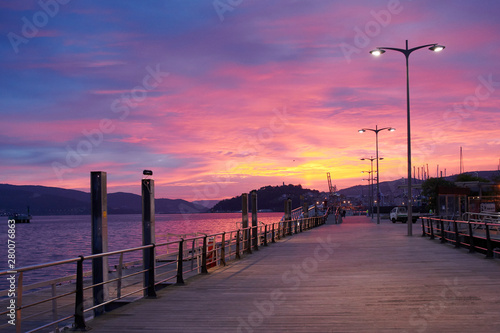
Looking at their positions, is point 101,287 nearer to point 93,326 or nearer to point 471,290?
point 93,326

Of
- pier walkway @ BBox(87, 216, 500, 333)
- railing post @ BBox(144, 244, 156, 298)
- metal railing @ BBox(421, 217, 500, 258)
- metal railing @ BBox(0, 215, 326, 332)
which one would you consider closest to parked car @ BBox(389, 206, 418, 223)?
metal railing @ BBox(421, 217, 500, 258)

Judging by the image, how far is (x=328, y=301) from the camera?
29.4 feet

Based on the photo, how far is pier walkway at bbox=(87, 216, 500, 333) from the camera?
7129 millimetres

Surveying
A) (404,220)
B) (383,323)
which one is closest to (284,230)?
(383,323)

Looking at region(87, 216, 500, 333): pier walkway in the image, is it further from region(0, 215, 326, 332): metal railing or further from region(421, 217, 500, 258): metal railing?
region(421, 217, 500, 258): metal railing

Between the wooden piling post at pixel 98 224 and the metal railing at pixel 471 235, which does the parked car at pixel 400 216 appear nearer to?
the metal railing at pixel 471 235

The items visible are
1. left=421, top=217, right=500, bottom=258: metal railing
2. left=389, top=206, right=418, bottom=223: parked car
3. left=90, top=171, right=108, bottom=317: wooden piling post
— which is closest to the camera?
left=90, top=171, right=108, bottom=317: wooden piling post

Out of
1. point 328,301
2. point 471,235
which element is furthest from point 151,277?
point 471,235

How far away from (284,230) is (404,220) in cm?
3441

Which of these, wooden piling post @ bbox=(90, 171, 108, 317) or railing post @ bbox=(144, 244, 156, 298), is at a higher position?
wooden piling post @ bbox=(90, 171, 108, 317)

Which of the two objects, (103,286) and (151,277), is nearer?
(103,286)

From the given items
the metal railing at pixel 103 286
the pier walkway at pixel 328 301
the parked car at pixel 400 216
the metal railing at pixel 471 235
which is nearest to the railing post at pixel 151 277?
the metal railing at pixel 103 286

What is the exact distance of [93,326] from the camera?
727cm

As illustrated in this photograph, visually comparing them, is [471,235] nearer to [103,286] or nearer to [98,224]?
[103,286]
